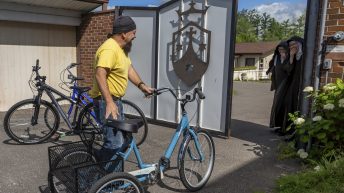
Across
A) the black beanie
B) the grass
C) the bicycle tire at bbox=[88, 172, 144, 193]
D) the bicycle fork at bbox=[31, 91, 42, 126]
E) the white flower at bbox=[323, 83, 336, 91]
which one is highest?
the black beanie

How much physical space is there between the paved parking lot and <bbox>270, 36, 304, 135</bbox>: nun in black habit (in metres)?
0.33

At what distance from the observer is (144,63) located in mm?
7090

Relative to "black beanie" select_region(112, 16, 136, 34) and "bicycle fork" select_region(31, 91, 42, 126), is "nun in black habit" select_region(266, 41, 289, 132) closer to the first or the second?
"black beanie" select_region(112, 16, 136, 34)

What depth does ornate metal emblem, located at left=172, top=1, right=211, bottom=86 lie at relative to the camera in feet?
19.7

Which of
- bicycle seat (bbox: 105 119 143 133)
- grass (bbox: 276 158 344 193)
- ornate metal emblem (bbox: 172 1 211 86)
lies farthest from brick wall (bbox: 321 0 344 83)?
bicycle seat (bbox: 105 119 143 133)

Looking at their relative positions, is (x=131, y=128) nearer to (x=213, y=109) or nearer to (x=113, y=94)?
(x=113, y=94)

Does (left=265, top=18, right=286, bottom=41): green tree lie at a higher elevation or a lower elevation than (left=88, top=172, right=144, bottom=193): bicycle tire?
higher

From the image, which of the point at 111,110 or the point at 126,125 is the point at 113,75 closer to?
the point at 111,110

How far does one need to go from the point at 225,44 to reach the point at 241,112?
369cm

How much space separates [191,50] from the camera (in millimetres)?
6184

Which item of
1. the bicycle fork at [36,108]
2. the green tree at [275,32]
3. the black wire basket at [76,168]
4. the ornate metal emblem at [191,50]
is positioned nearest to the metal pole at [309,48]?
the ornate metal emblem at [191,50]

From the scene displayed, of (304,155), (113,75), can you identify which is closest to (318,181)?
(304,155)

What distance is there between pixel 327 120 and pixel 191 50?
2672mm

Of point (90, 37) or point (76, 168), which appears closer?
point (76, 168)
